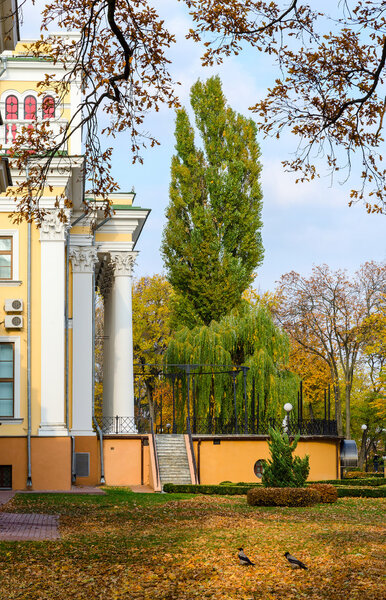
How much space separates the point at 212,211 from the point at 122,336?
1278cm

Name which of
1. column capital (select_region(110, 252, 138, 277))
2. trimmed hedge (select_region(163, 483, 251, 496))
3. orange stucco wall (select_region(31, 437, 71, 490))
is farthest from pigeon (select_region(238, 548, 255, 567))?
column capital (select_region(110, 252, 138, 277))

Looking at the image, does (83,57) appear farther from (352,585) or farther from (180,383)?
(180,383)

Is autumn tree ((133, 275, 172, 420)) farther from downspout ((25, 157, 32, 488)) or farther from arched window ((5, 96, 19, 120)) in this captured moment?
downspout ((25, 157, 32, 488))

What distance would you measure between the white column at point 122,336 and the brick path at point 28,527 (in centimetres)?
1539

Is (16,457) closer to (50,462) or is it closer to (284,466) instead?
(50,462)

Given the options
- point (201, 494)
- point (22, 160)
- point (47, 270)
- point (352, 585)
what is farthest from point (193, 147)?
point (352, 585)

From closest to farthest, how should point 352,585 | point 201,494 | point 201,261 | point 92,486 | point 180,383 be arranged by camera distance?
1. point 352,585
2. point 201,494
3. point 92,486
4. point 180,383
5. point 201,261

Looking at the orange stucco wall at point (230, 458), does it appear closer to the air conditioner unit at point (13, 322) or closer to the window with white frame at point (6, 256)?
the air conditioner unit at point (13, 322)

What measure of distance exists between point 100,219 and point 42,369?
8.88m

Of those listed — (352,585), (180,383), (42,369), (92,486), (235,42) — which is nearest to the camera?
(352,585)

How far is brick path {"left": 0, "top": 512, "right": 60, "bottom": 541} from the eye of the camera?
14.2m

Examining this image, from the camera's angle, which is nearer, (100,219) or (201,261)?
(100,219)

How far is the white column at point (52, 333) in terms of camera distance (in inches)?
1087

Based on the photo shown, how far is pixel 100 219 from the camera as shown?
1366 inches
